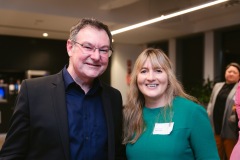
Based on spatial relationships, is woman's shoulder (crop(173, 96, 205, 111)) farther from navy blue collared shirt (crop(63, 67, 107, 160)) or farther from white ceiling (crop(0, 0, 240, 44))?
white ceiling (crop(0, 0, 240, 44))

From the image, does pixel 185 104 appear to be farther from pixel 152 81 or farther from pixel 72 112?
pixel 72 112

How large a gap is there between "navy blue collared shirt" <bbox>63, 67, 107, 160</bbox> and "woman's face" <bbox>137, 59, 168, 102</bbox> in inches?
14.6

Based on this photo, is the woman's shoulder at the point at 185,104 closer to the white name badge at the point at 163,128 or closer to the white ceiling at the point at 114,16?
the white name badge at the point at 163,128

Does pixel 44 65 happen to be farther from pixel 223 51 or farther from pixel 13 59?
pixel 223 51

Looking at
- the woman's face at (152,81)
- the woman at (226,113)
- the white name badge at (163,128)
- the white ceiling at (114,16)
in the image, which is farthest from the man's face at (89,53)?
the white ceiling at (114,16)

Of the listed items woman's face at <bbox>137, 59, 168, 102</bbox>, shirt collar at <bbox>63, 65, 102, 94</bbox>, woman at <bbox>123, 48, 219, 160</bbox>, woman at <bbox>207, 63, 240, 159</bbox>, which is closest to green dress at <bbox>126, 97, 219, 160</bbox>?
woman at <bbox>123, 48, 219, 160</bbox>

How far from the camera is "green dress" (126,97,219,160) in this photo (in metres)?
1.89

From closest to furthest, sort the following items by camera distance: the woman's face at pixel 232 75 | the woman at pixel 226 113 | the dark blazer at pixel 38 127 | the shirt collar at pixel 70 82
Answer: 1. the dark blazer at pixel 38 127
2. the shirt collar at pixel 70 82
3. the woman at pixel 226 113
4. the woman's face at pixel 232 75

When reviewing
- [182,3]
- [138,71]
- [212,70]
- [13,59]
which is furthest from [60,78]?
[13,59]

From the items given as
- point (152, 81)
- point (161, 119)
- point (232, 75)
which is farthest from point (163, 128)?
point (232, 75)

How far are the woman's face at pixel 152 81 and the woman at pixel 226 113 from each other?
333 centimetres

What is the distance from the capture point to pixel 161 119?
6.63ft

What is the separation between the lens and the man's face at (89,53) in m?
1.71

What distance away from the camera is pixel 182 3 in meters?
6.18
